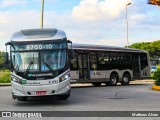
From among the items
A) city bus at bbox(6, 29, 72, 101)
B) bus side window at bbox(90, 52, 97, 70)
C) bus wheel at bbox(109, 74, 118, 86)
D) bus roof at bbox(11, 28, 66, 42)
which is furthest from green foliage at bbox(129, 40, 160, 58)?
city bus at bbox(6, 29, 72, 101)

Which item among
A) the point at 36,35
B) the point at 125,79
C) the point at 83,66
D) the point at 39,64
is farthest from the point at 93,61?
the point at 39,64

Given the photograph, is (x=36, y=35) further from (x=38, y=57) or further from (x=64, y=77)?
(x=64, y=77)

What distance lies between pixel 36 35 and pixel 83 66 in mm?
10798

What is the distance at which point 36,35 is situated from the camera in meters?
16.2

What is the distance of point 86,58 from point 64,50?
1070cm

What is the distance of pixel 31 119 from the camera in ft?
37.6

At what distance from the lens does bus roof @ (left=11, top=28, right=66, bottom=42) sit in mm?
16094

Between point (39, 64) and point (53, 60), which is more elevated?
point (53, 60)

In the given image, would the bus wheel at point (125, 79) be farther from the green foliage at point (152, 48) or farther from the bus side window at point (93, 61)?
the green foliage at point (152, 48)

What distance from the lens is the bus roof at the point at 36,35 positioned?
1609 cm

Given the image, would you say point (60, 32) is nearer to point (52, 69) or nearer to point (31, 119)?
point (52, 69)

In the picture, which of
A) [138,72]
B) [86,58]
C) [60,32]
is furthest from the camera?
[138,72]

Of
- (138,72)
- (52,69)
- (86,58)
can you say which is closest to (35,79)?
(52,69)

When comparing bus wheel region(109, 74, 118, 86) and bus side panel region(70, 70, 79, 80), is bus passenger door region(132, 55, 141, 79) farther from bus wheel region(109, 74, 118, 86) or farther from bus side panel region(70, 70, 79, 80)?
bus side panel region(70, 70, 79, 80)
